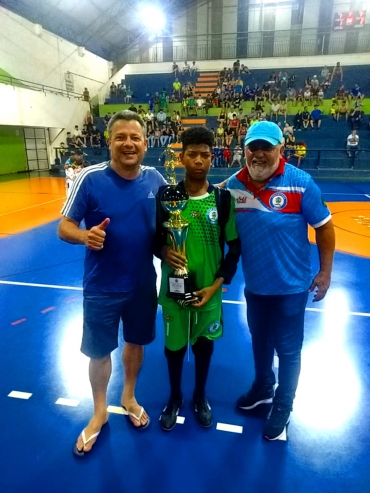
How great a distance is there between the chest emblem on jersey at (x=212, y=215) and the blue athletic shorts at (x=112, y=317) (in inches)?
23.6

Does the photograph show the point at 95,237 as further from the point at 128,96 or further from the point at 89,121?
the point at 128,96

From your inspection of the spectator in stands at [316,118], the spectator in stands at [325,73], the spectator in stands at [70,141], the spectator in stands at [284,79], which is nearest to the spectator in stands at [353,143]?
the spectator in stands at [316,118]

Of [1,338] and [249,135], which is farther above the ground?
[249,135]

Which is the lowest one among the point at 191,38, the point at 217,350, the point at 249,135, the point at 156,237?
the point at 217,350

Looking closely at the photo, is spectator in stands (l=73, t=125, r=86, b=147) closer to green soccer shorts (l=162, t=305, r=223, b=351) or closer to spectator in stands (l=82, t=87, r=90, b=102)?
spectator in stands (l=82, t=87, r=90, b=102)

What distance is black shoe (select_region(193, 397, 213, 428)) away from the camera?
8.35 feet

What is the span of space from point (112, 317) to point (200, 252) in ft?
2.30

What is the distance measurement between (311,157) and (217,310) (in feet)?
55.6

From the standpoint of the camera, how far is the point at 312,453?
2332 mm

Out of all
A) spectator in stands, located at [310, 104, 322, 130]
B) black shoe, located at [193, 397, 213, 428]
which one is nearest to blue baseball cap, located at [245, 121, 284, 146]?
black shoe, located at [193, 397, 213, 428]

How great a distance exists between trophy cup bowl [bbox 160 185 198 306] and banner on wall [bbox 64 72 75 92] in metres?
25.8

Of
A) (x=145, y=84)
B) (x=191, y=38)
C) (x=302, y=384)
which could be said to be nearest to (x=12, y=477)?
(x=302, y=384)

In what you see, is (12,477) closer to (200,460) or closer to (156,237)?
(200,460)

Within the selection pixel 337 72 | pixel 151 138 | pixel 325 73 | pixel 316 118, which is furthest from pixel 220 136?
pixel 337 72
